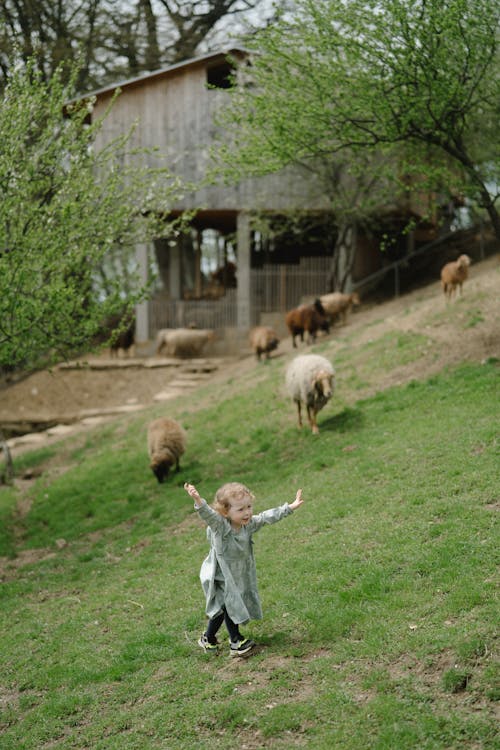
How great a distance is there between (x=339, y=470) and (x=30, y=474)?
1004 centimetres

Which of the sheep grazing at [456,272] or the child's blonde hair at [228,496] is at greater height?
the sheep grazing at [456,272]

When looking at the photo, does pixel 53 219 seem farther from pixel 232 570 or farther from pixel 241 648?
pixel 241 648

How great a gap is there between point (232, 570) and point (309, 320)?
17831 mm

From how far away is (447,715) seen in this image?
21.4ft

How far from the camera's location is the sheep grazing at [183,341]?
30.8 meters

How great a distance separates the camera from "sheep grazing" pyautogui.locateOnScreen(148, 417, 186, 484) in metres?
16.6

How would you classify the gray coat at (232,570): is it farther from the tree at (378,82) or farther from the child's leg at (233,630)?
the tree at (378,82)

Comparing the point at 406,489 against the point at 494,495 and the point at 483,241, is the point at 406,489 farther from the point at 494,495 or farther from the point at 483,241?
the point at 483,241

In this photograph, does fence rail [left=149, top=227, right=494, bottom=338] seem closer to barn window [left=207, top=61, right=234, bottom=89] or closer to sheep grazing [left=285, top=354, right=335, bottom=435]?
barn window [left=207, top=61, right=234, bottom=89]

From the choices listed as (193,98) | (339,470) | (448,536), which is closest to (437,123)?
(339,470)

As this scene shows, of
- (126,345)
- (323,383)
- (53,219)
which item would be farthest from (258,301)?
(53,219)

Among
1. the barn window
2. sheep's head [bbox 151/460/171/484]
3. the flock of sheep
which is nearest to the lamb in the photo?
the flock of sheep

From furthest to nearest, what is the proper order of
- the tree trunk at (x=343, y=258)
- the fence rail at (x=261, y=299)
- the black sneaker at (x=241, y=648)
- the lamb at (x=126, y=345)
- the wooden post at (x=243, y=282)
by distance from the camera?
the fence rail at (x=261, y=299) < the wooden post at (x=243, y=282) < the lamb at (x=126, y=345) < the tree trunk at (x=343, y=258) < the black sneaker at (x=241, y=648)

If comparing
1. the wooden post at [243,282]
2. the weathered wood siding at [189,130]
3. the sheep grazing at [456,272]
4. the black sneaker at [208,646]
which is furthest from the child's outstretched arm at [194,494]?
the wooden post at [243,282]
